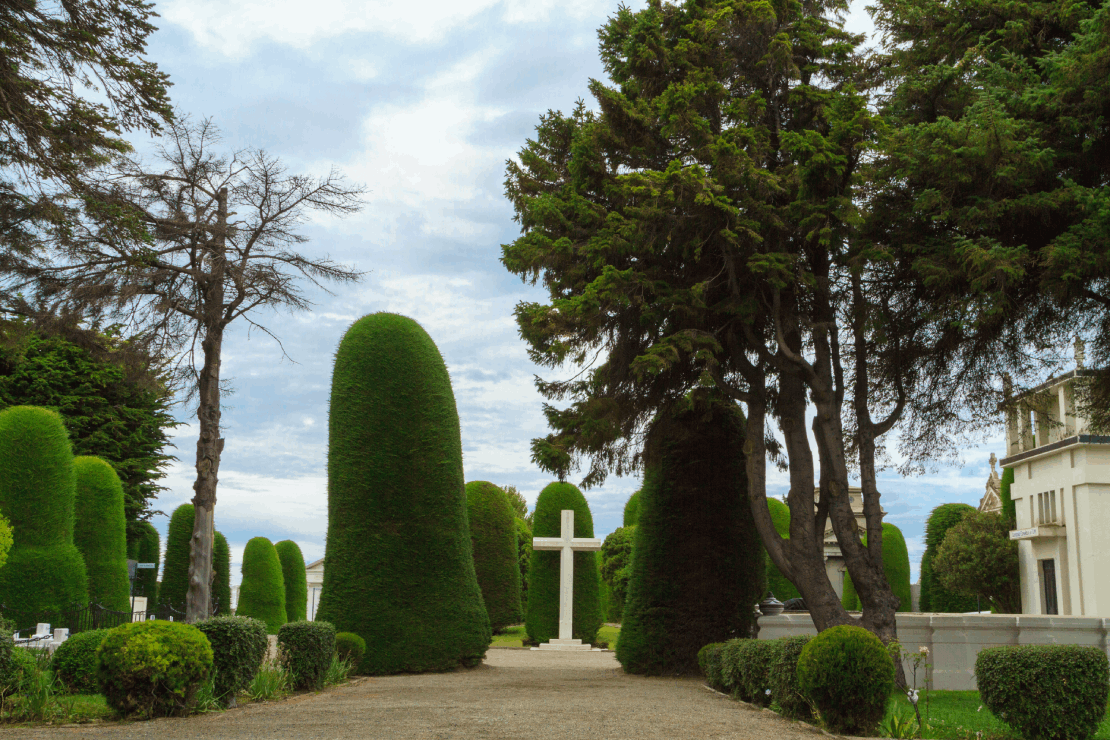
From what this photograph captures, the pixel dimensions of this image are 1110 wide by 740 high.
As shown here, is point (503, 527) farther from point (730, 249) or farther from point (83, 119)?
point (83, 119)

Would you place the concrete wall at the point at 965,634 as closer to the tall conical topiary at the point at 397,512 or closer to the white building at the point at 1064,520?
the tall conical topiary at the point at 397,512

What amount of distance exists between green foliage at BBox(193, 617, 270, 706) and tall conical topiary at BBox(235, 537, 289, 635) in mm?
17877

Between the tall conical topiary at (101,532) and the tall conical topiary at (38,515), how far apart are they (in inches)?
72.9

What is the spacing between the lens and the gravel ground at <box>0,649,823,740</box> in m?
6.90

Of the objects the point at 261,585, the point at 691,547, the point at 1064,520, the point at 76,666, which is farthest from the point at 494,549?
the point at 1064,520

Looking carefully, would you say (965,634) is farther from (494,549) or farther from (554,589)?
(494,549)

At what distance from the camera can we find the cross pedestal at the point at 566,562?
2100cm

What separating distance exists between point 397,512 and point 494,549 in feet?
33.5

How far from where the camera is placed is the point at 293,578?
29703 millimetres

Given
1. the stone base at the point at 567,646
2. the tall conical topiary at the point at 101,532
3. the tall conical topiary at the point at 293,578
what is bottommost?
the stone base at the point at 567,646

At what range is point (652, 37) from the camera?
12445mm

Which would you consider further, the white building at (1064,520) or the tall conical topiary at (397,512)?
the white building at (1064,520)

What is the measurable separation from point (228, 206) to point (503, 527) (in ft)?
38.1

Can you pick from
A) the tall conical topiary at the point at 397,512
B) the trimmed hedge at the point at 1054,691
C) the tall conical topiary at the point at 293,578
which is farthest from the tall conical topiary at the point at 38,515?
the trimmed hedge at the point at 1054,691
